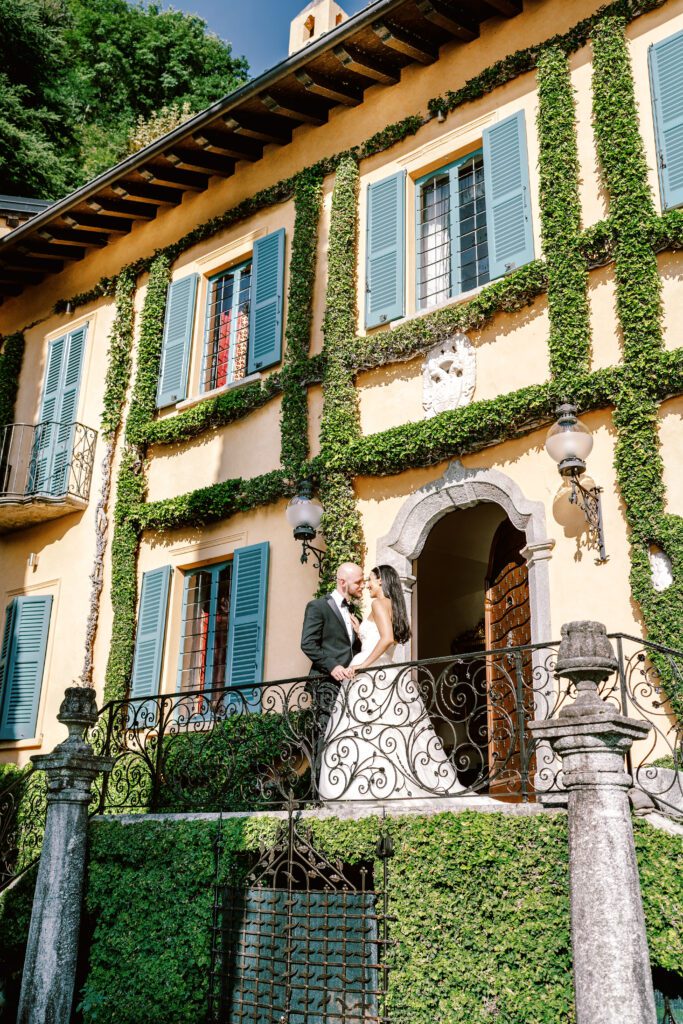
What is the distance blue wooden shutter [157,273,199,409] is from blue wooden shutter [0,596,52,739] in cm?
306

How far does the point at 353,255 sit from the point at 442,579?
4.11 m

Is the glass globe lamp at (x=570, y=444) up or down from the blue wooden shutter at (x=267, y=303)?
down

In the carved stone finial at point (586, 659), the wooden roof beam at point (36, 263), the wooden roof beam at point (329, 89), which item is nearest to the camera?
the carved stone finial at point (586, 659)

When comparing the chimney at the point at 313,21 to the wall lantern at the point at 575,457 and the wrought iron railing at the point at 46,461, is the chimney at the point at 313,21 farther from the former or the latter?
the wall lantern at the point at 575,457

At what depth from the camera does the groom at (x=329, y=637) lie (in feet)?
25.1

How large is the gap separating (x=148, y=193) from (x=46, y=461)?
3.79 m

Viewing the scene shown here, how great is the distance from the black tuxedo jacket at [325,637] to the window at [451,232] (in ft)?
12.8

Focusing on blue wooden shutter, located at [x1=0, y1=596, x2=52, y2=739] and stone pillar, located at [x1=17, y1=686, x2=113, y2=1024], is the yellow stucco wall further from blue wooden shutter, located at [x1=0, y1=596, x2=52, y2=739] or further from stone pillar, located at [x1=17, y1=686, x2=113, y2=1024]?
stone pillar, located at [x1=17, y1=686, x2=113, y2=1024]

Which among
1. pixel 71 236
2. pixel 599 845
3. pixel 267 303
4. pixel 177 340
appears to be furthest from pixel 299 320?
pixel 599 845

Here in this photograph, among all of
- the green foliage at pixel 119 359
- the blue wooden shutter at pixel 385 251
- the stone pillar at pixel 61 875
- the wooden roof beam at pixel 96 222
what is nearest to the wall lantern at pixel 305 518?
the blue wooden shutter at pixel 385 251

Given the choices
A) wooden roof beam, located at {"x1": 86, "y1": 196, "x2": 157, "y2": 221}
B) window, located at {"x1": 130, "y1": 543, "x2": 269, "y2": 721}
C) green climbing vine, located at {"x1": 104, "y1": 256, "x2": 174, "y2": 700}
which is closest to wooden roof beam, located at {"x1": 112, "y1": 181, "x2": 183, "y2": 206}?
wooden roof beam, located at {"x1": 86, "y1": 196, "x2": 157, "y2": 221}

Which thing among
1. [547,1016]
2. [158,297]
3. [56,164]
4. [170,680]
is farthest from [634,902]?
[56,164]

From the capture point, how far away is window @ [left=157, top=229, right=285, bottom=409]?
460 inches

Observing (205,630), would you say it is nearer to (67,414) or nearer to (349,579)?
(67,414)
